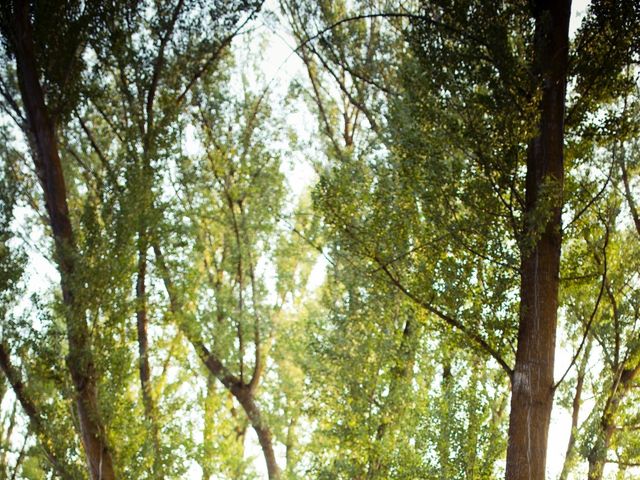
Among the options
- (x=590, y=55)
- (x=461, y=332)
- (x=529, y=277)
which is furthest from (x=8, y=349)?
(x=590, y=55)

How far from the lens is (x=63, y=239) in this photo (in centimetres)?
1004

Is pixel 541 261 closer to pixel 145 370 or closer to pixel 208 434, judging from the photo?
pixel 145 370

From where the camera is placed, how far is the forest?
7609 mm

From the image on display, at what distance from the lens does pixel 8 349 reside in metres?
10.7

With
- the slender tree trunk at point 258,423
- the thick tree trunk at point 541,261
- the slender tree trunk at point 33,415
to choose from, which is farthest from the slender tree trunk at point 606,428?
the slender tree trunk at point 33,415

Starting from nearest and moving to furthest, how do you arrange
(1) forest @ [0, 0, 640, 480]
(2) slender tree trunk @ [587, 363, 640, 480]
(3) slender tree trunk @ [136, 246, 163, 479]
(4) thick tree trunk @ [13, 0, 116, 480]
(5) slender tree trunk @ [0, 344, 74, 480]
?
(1) forest @ [0, 0, 640, 480] < (4) thick tree trunk @ [13, 0, 116, 480] < (5) slender tree trunk @ [0, 344, 74, 480] < (2) slender tree trunk @ [587, 363, 640, 480] < (3) slender tree trunk @ [136, 246, 163, 479]

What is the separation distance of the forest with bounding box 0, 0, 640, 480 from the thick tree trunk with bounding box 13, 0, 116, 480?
0.04 meters

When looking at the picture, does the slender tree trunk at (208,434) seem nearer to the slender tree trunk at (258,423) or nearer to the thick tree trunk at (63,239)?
the slender tree trunk at (258,423)

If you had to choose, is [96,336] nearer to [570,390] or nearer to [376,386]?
[376,386]

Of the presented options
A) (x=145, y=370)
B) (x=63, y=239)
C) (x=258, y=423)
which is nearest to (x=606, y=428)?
(x=258, y=423)

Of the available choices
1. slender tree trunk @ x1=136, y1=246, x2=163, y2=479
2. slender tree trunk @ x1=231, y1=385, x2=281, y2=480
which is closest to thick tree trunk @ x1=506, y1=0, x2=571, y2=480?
slender tree trunk @ x1=136, y1=246, x2=163, y2=479

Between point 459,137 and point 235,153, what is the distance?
860 centimetres

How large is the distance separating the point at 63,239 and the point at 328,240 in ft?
12.5

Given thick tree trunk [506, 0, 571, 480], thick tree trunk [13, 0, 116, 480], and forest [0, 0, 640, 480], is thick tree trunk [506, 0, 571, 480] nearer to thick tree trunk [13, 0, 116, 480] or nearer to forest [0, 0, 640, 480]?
forest [0, 0, 640, 480]
